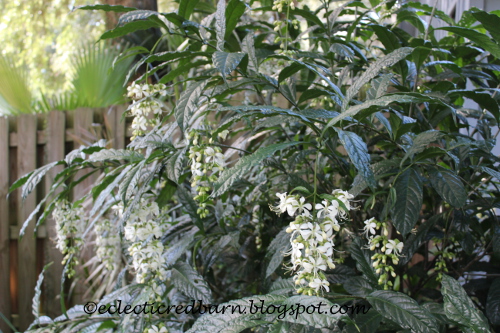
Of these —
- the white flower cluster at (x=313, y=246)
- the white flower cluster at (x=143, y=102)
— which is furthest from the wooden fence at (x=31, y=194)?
the white flower cluster at (x=313, y=246)

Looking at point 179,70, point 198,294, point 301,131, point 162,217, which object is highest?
point 179,70

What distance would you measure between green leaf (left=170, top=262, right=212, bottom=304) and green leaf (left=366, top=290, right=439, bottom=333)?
39 centimetres

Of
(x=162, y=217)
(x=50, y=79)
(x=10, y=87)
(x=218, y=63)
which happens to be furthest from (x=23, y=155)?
(x=50, y=79)

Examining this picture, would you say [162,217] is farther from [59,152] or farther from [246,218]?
[59,152]

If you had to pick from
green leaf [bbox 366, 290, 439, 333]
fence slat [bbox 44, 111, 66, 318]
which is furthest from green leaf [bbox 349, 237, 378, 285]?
fence slat [bbox 44, 111, 66, 318]

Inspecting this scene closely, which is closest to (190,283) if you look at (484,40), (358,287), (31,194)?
(358,287)

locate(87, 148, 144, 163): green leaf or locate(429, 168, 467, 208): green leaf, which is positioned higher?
locate(87, 148, 144, 163): green leaf

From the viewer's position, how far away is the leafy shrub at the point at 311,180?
0.70 m

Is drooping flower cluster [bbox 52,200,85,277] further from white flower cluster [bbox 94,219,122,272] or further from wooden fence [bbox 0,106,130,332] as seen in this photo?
wooden fence [bbox 0,106,130,332]

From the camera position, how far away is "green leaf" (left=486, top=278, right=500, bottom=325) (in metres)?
0.95

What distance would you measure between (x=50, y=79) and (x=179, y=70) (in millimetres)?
6953

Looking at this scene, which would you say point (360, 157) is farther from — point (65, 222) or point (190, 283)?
point (65, 222)

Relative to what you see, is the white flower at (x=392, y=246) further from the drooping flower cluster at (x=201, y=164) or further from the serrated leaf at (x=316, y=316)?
the drooping flower cluster at (x=201, y=164)

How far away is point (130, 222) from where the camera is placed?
1035 millimetres
